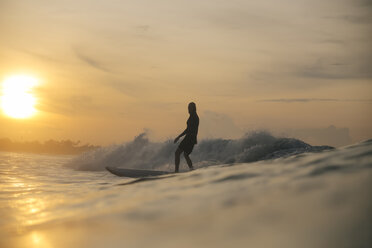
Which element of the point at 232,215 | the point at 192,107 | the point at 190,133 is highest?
the point at 192,107

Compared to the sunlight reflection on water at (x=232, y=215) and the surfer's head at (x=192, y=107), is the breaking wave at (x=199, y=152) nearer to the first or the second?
the surfer's head at (x=192, y=107)

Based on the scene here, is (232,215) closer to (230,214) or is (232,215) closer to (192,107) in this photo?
(230,214)

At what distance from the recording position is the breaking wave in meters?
15.0

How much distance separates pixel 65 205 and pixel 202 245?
220cm

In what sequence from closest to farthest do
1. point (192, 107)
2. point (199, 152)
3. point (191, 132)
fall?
point (192, 107)
point (191, 132)
point (199, 152)

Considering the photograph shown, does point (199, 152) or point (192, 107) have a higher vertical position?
point (192, 107)

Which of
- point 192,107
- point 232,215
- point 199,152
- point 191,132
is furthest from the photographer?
point 199,152

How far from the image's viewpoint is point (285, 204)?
202 cm

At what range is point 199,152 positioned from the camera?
19.2 meters

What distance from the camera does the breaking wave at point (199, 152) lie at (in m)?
15.0

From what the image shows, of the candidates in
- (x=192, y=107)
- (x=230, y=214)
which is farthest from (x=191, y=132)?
(x=230, y=214)

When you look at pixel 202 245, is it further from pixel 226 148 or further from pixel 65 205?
pixel 226 148

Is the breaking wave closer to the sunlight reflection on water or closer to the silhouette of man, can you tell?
the silhouette of man

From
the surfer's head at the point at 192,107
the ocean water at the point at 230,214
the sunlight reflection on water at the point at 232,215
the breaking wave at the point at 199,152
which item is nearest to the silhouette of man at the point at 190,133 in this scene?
the surfer's head at the point at 192,107
